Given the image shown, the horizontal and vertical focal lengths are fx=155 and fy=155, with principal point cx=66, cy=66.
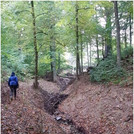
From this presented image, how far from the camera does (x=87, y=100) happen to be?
10.1 m

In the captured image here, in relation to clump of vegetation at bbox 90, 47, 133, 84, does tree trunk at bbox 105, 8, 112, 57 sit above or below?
above

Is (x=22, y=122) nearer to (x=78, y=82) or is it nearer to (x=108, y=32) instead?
(x=78, y=82)

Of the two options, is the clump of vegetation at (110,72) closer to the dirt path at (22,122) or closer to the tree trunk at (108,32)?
the tree trunk at (108,32)

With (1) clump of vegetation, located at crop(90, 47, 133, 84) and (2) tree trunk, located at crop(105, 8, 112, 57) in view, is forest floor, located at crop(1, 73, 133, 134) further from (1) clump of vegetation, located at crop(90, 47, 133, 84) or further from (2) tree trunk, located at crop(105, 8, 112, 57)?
(2) tree trunk, located at crop(105, 8, 112, 57)

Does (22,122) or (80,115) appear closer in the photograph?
(22,122)

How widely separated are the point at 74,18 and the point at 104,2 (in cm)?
281

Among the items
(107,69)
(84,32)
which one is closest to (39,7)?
(84,32)

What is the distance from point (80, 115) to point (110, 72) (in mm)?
4030

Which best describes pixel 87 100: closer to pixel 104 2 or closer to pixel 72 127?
pixel 72 127

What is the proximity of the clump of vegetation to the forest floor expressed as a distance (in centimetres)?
61

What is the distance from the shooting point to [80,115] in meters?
8.85

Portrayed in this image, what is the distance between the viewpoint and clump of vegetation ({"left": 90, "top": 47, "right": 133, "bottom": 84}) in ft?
34.1

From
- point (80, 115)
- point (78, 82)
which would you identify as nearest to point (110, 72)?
point (78, 82)

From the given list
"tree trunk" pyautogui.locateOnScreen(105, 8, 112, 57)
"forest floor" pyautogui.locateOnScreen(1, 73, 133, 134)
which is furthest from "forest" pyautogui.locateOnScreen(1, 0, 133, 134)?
"tree trunk" pyautogui.locateOnScreen(105, 8, 112, 57)
